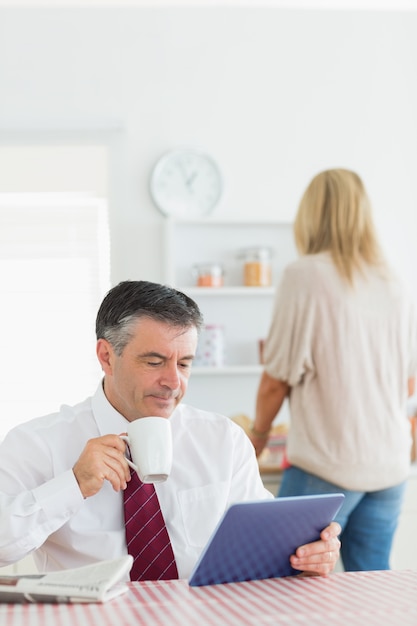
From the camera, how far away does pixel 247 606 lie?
1.21 metres

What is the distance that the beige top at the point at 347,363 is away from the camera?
2.55 metres

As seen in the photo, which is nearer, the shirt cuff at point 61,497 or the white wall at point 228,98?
the shirt cuff at point 61,497

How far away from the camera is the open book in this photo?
121 centimetres

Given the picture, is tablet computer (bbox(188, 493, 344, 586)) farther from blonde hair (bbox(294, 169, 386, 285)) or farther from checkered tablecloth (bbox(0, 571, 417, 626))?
blonde hair (bbox(294, 169, 386, 285))

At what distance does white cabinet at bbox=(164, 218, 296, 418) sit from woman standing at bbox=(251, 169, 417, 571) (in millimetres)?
1232

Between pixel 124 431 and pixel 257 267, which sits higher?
pixel 257 267

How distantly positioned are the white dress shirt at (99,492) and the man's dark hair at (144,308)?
0.43 feet

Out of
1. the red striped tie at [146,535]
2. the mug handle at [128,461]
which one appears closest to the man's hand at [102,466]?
the mug handle at [128,461]

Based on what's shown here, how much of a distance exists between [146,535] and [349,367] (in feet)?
3.69

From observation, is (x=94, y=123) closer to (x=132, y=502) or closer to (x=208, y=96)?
(x=208, y=96)

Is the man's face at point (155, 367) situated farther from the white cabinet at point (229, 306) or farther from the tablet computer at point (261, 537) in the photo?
the white cabinet at point (229, 306)

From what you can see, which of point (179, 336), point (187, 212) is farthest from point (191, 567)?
point (187, 212)

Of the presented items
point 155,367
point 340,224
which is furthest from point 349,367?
point 155,367

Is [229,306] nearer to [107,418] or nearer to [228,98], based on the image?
[228,98]
